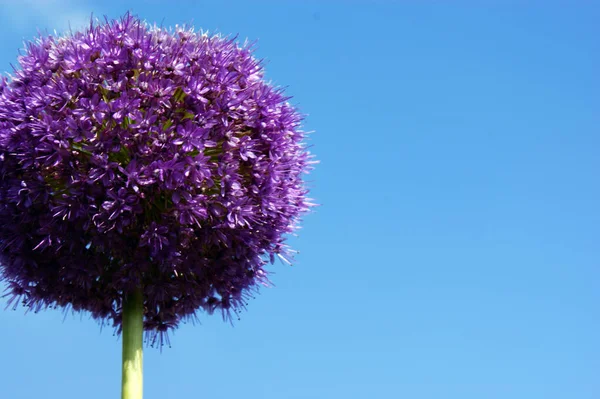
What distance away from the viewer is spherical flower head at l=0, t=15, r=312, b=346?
29.7 ft

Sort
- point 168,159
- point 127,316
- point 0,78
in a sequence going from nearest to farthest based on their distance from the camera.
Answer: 1. point 168,159
2. point 127,316
3. point 0,78

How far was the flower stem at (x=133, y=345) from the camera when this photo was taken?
944cm

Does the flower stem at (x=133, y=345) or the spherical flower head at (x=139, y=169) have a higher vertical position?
the spherical flower head at (x=139, y=169)

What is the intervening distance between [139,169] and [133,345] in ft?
6.84

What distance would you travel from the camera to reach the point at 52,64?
9.84 m

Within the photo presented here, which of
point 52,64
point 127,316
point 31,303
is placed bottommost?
point 127,316

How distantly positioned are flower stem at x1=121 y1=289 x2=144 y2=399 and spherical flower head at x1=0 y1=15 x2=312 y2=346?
0.20 m

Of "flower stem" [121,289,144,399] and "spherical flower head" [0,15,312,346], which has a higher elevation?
"spherical flower head" [0,15,312,346]

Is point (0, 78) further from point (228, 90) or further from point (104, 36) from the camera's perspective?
point (228, 90)

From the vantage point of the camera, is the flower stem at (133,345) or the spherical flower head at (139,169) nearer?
the spherical flower head at (139,169)

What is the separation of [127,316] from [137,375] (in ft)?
2.33

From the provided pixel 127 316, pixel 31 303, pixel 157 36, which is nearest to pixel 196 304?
pixel 127 316

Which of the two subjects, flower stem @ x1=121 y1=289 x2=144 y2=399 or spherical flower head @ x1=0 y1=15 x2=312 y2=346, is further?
flower stem @ x1=121 y1=289 x2=144 y2=399

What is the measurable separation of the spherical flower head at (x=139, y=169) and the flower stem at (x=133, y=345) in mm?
204
